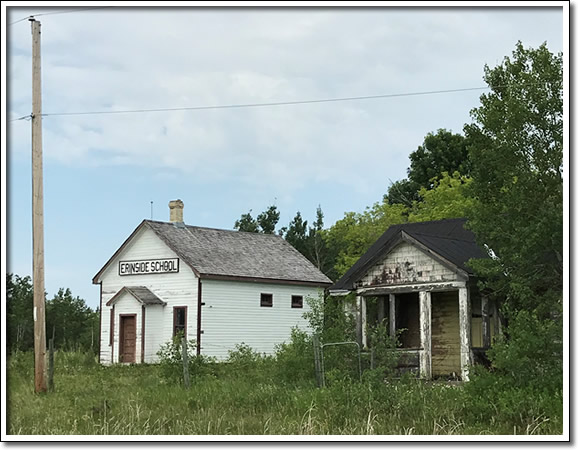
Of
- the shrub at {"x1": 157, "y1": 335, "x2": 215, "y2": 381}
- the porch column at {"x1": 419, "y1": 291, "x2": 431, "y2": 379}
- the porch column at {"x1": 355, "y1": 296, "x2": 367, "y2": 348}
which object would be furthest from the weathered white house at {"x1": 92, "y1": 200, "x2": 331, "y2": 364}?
the porch column at {"x1": 419, "y1": 291, "x2": 431, "y2": 379}

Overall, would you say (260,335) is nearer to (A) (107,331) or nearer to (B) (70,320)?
(A) (107,331)

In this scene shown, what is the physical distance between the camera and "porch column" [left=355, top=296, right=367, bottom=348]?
20152 mm

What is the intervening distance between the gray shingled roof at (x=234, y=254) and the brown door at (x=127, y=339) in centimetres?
336

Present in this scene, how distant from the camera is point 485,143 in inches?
588

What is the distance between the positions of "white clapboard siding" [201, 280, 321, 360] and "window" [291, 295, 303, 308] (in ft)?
0.43

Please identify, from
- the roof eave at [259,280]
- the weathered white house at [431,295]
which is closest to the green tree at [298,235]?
the roof eave at [259,280]

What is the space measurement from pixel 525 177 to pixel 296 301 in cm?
2079

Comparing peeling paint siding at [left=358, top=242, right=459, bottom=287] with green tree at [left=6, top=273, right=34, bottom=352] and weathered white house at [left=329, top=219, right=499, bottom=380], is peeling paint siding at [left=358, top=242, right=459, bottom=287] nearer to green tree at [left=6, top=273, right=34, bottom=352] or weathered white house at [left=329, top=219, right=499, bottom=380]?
weathered white house at [left=329, top=219, right=499, bottom=380]

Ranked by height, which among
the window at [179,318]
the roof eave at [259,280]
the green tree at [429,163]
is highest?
the green tree at [429,163]

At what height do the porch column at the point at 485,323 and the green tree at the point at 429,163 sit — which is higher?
the green tree at the point at 429,163

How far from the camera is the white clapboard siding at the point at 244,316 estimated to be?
30547 millimetres

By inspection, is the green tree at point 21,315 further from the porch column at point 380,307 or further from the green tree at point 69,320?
the porch column at point 380,307

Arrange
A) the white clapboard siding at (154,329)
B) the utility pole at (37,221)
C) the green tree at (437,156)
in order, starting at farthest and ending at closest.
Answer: the green tree at (437,156), the white clapboard siding at (154,329), the utility pole at (37,221)

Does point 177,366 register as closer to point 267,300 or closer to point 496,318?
point 496,318
